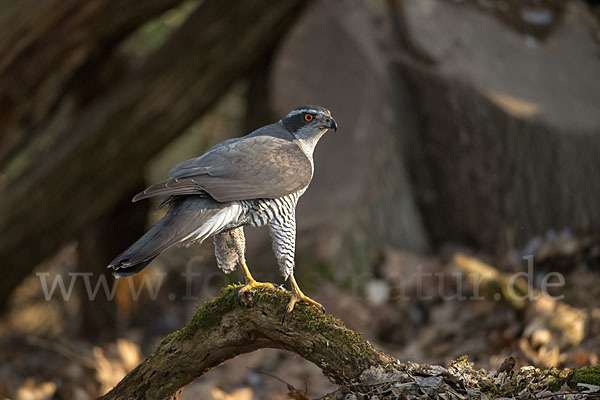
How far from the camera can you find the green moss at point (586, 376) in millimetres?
2514

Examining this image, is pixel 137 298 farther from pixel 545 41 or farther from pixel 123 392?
pixel 545 41

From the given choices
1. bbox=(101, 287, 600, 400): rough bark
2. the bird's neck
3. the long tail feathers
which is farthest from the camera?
the bird's neck

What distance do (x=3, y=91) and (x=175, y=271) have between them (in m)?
2.92

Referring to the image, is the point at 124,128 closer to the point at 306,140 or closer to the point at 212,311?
the point at 306,140

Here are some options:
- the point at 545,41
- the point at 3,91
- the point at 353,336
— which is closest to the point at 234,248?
the point at 353,336

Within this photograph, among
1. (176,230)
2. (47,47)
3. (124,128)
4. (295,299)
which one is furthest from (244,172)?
(47,47)

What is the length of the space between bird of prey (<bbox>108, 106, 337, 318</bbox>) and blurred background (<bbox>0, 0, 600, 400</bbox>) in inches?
93.2

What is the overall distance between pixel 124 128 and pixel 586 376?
13.8ft

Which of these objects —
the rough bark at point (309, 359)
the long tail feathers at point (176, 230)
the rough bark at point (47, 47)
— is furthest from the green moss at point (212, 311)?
the rough bark at point (47, 47)

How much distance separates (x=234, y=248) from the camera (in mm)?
2795

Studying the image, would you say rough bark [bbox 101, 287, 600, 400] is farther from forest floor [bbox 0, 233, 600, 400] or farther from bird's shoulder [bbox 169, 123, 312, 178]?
forest floor [bbox 0, 233, 600, 400]

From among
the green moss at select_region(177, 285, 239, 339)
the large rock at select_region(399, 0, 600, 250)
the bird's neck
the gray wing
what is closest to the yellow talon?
the green moss at select_region(177, 285, 239, 339)

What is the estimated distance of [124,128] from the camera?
5.59 m

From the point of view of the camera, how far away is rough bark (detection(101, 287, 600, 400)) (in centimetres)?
241
